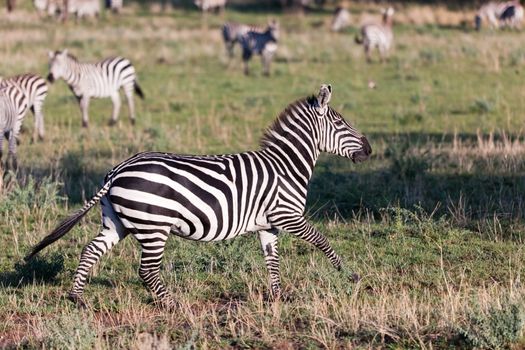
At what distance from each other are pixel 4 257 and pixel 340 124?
3.66m

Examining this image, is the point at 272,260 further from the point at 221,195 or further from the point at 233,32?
the point at 233,32

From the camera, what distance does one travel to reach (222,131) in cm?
1750

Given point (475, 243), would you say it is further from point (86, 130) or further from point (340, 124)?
point (86, 130)

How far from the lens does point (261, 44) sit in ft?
94.9

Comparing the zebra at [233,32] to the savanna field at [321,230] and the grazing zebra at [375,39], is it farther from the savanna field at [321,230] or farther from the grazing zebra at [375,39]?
the savanna field at [321,230]


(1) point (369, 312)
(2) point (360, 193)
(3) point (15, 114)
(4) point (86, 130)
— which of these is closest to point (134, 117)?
(4) point (86, 130)

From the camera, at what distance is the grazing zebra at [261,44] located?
28.2m

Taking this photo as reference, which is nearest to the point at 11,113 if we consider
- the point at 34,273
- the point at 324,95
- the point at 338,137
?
the point at 34,273

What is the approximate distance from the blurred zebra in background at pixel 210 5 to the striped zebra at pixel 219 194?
38.6m

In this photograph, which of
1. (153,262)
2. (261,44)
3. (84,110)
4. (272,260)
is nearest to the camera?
(153,262)

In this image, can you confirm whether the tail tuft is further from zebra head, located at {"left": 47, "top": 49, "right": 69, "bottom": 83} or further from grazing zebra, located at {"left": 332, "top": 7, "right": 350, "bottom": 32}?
grazing zebra, located at {"left": 332, "top": 7, "right": 350, "bottom": 32}

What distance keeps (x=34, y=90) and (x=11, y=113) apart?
194 cm

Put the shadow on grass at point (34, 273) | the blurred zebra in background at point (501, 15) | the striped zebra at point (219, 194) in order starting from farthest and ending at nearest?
the blurred zebra in background at point (501, 15), the shadow on grass at point (34, 273), the striped zebra at point (219, 194)

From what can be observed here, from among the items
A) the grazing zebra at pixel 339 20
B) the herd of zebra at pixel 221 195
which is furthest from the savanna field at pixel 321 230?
the grazing zebra at pixel 339 20
